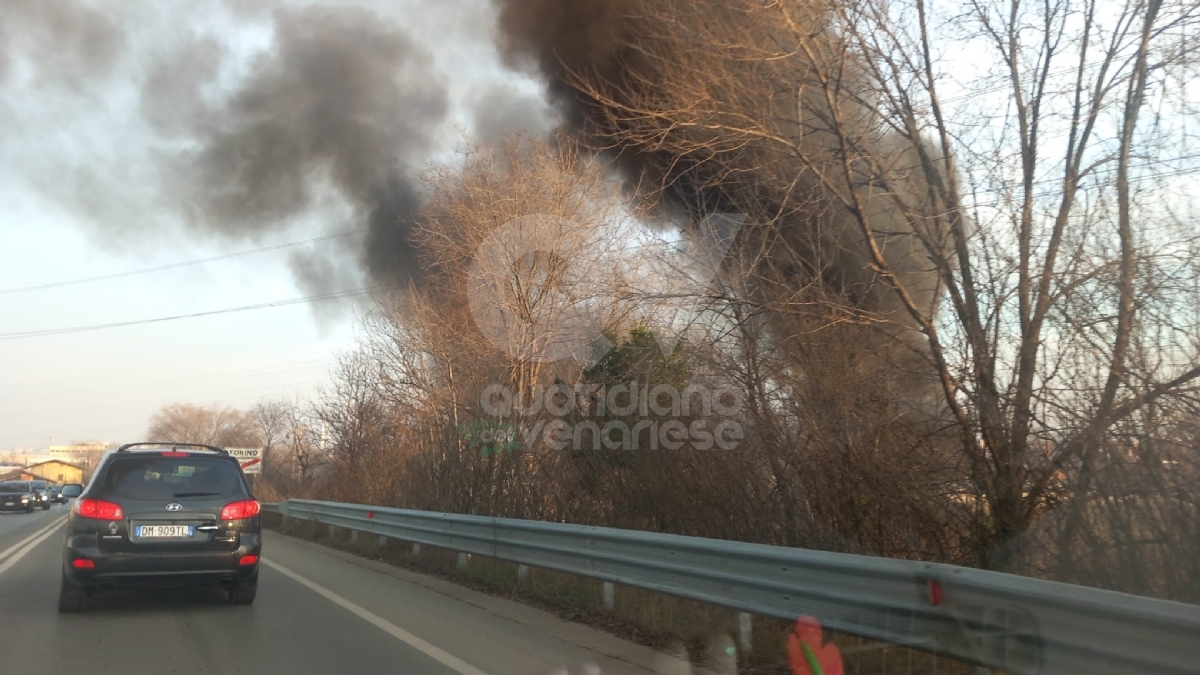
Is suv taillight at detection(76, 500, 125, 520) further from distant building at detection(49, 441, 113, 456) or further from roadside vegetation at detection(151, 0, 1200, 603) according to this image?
distant building at detection(49, 441, 113, 456)

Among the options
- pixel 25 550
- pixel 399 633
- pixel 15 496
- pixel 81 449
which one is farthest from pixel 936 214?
pixel 81 449

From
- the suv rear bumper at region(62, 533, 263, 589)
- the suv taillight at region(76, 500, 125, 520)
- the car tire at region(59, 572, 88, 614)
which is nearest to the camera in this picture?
the suv rear bumper at region(62, 533, 263, 589)

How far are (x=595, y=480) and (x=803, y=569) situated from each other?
15.9 feet

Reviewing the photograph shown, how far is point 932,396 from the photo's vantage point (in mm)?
6816

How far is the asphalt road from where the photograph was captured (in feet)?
18.8

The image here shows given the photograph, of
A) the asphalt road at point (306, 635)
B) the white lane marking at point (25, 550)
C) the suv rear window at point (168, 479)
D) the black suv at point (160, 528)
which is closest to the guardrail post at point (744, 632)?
the asphalt road at point (306, 635)

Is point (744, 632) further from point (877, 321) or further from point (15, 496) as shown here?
point (15, 496)

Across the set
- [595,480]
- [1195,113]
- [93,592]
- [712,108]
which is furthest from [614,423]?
[1195,113]

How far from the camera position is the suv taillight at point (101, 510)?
725 cm

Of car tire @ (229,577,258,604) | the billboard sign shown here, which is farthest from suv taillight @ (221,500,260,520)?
the billboard sign

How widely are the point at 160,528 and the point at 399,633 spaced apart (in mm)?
2281

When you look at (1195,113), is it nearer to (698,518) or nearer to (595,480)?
(698,518)

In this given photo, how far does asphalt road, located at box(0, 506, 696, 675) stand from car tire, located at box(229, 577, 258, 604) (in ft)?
0.40

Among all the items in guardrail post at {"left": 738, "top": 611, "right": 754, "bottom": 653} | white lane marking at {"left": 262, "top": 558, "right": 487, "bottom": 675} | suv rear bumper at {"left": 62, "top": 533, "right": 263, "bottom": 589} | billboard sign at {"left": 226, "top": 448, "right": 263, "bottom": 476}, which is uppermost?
billboard sign at {"left": 226, "top": 448, "right": 263, "bottom": 476}
